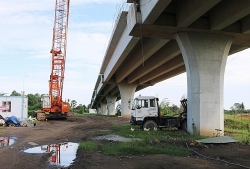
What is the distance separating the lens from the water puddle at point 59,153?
33.8 feet

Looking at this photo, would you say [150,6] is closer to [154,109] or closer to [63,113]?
[154,109]

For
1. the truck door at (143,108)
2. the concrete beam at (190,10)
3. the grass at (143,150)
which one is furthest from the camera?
the truck door at (143,108)

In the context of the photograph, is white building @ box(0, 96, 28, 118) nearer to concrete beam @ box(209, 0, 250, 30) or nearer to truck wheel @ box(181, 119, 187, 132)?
truck wheel @ box(181, 119, 187, 132)

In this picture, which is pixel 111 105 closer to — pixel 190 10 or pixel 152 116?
pixel 152 116

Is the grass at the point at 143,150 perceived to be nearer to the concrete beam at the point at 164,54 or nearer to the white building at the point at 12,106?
the concrete beam at the point at 164,54

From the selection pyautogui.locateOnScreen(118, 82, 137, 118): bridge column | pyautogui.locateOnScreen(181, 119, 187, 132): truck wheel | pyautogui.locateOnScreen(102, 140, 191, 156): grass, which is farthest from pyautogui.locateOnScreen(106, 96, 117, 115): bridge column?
pyautogui.locateOnScreen(102, 140, 191, 156): grass

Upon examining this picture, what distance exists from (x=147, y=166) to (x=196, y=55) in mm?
9833

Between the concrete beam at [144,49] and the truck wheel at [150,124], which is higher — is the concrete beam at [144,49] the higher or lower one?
the higher one

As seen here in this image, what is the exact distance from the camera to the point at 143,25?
55.0 feet

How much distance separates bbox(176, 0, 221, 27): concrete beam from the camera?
13.6 meters

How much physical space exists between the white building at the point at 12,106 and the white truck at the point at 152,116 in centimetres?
2000

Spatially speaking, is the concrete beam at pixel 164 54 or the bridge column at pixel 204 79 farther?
the concrete beam at pixel 164 54

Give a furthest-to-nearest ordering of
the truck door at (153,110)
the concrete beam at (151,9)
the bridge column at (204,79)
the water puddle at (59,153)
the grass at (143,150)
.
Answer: the truck door at (153,110)
the bridge column at (204,79)
the concrete beam at (151,9)
the grass at (143,150)
the water puddle at (59,153)

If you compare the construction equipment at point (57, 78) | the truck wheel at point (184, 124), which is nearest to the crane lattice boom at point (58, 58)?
the construction equipment at point (57, 78)
